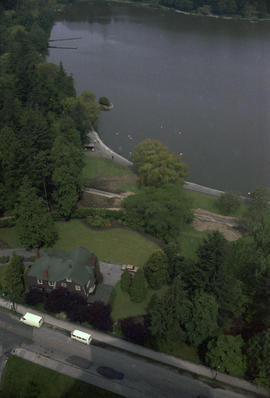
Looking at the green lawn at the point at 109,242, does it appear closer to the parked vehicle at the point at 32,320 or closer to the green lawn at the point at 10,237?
the green lawn at the point at 10,237

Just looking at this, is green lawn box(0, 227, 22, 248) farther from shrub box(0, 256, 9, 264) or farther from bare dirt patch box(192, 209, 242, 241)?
bare dirt patch box(192, 209, 242, 241)

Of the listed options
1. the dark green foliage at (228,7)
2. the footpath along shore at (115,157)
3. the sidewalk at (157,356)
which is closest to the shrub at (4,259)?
the sidewalk at (157,356)

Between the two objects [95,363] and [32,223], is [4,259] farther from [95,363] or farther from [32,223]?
[95,363]

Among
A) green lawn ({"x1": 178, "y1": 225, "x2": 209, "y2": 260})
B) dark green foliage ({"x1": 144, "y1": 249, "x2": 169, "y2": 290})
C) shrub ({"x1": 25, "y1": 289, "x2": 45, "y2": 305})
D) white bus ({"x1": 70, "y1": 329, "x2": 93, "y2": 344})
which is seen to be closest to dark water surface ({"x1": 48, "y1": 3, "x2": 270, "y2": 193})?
green lawn ({"x1": 178, "y1": 225, "x2": 209, "y2": 260})

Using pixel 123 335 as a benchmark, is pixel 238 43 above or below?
above

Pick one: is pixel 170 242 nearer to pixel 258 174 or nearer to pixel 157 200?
pixel 157 200

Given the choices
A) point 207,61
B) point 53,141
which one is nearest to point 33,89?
point 53,141
